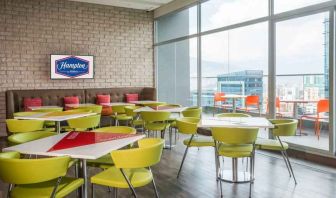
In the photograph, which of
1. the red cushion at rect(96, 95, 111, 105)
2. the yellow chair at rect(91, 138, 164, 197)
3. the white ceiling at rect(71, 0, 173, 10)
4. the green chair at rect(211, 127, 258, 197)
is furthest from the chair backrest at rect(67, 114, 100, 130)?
the white ceiling at rect(71, 0, 173, 10)

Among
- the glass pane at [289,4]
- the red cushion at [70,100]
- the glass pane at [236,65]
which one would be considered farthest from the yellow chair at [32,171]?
the red cushion at [70,100]

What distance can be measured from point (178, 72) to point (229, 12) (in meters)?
2.68

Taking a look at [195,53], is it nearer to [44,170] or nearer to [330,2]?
[330,2]

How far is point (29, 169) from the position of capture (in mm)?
2170

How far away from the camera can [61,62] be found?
27.6 feet

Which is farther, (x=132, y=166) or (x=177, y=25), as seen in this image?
(x=177, y=25)

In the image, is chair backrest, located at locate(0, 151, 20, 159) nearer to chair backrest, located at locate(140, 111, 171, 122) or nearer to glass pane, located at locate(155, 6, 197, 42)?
chair backrest, located at locate(140, 111, 171, 122)

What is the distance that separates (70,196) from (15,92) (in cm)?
503

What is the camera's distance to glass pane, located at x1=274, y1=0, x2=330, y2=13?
202 inches

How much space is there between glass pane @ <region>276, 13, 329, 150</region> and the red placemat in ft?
12.1

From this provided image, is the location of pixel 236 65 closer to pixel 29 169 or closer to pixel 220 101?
pixel 220 101

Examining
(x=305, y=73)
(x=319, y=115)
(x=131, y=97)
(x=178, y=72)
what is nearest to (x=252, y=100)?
(x=305, y=73)

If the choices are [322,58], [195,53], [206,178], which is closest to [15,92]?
[195,53]

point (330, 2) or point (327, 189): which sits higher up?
point (330, 2)
